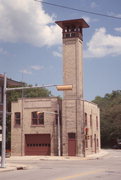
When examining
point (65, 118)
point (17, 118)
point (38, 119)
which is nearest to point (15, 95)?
point (17, 118)

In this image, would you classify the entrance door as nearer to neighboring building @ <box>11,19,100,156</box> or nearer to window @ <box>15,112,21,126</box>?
neighboring building @ <box>11,19,100,156</box>

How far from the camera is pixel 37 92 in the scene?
266ft

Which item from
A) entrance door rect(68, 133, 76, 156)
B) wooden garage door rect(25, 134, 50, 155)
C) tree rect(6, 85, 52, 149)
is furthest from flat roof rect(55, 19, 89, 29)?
wooden garage door rect(25, 134, 50, 155)

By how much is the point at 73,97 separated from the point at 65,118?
299 cm

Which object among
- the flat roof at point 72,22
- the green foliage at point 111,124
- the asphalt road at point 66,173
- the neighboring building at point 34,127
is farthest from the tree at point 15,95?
Answer: the asphalt road at point 66,173

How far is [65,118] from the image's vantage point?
49.1 metres

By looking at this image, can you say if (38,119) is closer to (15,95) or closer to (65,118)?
(65,118)

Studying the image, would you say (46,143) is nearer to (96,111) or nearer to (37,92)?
(96,111)

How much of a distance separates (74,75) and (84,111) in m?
5.13

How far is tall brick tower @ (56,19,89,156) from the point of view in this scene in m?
48.6

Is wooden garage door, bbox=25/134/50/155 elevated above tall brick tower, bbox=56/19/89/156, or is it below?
below

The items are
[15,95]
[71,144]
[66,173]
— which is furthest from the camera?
[15,95]

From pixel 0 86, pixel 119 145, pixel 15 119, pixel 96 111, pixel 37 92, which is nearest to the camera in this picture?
pixel 0 86

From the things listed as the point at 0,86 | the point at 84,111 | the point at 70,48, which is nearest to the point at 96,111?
the point at 84,111
